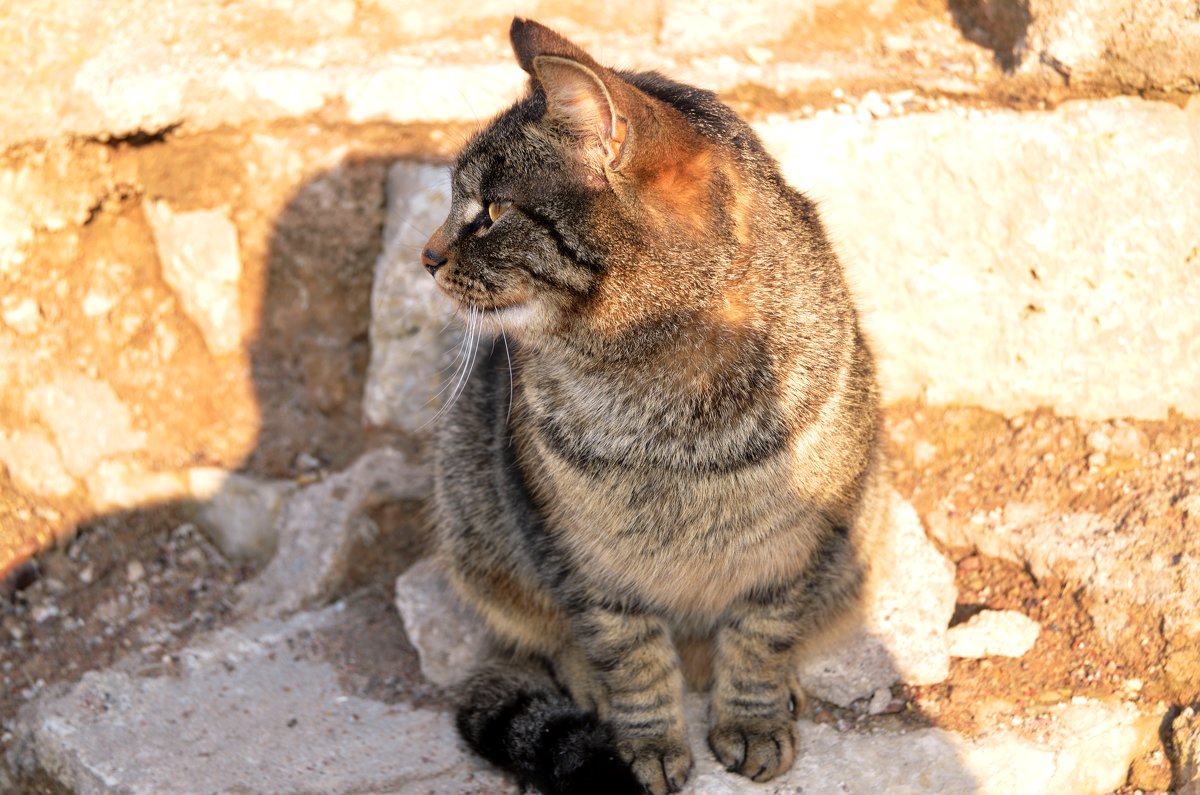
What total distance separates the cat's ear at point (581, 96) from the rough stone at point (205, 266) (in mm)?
1729

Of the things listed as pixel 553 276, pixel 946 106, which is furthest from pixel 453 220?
pixel 946 106

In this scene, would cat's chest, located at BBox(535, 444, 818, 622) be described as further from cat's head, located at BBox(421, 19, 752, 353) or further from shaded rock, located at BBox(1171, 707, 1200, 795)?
shaded rock, located at BBox(1171, 707, 1200, 795)

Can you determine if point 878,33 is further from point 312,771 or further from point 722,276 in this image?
point 312,771

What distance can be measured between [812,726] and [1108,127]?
1.73 m

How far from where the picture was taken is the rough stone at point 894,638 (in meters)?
2.82

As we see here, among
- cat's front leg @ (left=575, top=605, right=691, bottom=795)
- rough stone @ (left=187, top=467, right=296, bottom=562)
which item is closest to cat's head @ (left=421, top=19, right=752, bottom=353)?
cat's front leg @ (left=575, top=605, right=691, bottom=795)

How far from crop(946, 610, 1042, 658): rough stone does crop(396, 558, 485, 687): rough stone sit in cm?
125

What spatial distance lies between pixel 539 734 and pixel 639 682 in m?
0.25

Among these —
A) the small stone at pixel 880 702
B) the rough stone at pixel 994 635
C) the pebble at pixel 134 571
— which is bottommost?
the pebble at pixel 134 571

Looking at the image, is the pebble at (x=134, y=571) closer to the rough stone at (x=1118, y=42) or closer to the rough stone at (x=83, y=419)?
the rough stone at (x=83, y=419)

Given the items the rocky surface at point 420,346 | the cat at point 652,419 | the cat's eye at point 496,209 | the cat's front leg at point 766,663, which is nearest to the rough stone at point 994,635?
the rocky surface at point 420,346

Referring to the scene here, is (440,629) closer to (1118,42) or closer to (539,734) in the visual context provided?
(539,734)

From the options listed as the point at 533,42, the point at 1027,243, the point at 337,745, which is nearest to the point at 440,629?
the point at 337,745

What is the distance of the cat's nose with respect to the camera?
2312mm
